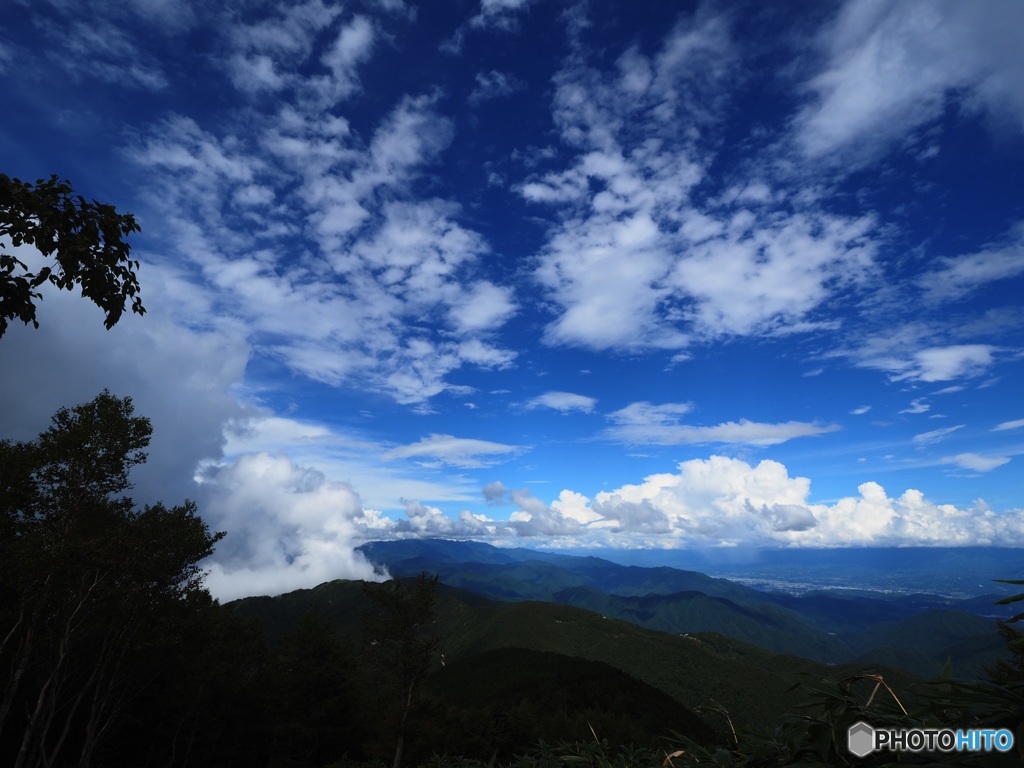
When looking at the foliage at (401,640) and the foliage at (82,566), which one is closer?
the foliage at (82,566)

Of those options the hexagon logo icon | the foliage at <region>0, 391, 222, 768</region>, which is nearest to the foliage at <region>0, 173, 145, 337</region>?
the hexagon logo icon

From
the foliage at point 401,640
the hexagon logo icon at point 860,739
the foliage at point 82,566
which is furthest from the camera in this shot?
the foliage at point 401,640

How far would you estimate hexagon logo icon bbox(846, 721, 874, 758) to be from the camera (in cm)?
298

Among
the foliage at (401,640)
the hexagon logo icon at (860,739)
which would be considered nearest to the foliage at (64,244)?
the hexagon logo icon at (860,739)

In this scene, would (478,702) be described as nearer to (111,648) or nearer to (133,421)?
(111,648)

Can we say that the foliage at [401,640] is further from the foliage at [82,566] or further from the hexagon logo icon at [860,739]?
the hexagon logo icon at [860,739]

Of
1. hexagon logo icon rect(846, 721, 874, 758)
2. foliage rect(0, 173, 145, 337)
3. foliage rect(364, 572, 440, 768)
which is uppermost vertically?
foliage rect(0, 173, 145, 337)

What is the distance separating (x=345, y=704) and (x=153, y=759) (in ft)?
53.7

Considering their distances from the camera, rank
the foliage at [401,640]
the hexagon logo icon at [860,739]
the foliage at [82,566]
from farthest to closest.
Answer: the foliage at [401,640] → the foliage at [82,566] → the hexagon logo icon at [860,739]

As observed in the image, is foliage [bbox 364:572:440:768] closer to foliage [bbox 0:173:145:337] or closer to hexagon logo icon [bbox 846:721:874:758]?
foliage [bbox 0:173:145:337]

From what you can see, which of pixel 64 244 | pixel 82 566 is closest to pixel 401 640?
pixel 82 566

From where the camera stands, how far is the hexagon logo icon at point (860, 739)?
2.98 m

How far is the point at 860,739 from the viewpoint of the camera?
9.92 feet

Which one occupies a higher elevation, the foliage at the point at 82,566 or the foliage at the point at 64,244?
the foliage at the point at 64,244
